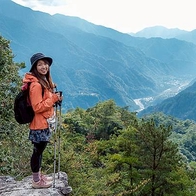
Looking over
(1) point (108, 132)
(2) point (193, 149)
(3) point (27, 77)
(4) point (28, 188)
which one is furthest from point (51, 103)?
(2) point (193, 149)

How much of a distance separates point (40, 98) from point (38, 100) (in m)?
0.05

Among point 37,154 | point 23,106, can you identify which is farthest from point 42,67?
point 37,154

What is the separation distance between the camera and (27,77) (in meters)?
5.52

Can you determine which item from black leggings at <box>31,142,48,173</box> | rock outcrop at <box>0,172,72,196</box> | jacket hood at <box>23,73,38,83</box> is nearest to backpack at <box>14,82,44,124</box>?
jacket hood at <box>23,73,38,83</box>

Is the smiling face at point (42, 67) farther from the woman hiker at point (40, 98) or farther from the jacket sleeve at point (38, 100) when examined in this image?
the jacket sleeve at point (38, 100)

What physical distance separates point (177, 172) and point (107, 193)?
422cm

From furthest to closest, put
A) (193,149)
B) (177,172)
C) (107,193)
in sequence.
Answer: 1. (193,149)
2. (107,193)
3. (177,172)

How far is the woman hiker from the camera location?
17.7 feet

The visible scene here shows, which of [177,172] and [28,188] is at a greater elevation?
[28,188]

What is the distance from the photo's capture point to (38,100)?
5391mm

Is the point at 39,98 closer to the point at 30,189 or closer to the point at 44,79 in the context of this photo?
the point at 44,79

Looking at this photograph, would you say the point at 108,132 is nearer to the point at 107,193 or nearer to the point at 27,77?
the point at 107,193

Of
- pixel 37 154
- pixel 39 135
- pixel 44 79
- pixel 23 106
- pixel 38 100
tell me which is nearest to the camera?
pixel 38 100

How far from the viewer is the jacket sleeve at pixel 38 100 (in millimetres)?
5379
